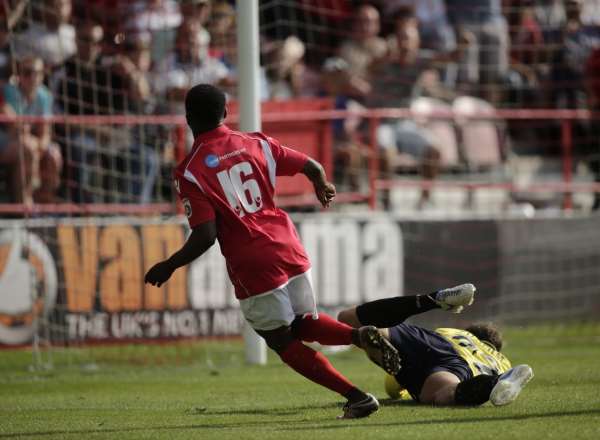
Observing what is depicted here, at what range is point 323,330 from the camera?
6820mm

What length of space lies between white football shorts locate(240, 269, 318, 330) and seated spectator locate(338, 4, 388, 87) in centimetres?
940

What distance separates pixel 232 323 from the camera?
1315cm

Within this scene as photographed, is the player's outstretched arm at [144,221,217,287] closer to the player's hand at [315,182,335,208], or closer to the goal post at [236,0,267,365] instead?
the player's hand at [315,182,335,208]

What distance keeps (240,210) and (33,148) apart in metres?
6.47

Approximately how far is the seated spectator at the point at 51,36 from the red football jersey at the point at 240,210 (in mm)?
6683

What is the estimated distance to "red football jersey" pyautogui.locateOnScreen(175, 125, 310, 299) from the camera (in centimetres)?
669

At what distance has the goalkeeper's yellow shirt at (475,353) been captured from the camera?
24.8 ft

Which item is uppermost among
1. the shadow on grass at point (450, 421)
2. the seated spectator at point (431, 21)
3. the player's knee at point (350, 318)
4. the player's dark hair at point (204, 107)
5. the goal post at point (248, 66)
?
the seated spectator at point (431, 21)

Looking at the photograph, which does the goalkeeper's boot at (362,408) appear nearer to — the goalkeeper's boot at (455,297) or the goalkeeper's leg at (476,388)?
the goalkeeper's leg at (476,388)

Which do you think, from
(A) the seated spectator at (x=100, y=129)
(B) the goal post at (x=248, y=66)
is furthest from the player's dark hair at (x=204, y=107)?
(A) the seated spectator at (x=100, y=129)

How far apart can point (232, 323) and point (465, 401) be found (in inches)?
245

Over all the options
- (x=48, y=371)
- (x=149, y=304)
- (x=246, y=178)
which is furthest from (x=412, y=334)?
(x=149, y=304)

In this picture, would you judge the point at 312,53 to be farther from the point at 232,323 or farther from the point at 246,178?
the point at 246,178

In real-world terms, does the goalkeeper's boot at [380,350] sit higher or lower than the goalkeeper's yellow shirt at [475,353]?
higher
